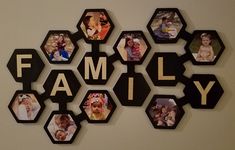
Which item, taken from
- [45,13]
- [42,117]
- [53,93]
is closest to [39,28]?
[45,13]

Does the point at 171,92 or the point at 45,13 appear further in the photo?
the point at 45,13

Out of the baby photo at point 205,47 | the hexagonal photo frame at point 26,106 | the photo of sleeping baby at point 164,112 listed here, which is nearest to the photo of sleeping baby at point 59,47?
the hexagonal photo frame at point 26,106

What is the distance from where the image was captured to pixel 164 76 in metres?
1.80

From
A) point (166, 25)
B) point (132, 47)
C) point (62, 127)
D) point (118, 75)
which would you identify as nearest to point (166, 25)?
point (166, 25)

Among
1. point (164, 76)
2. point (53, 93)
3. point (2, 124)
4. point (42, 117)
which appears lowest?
point (2, 124)

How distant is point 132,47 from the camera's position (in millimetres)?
1825

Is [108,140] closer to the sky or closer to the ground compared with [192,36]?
closer to the ground

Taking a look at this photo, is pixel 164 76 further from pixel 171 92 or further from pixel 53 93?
pixel 53 93

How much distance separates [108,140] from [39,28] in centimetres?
82

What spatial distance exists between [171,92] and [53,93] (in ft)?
2.37

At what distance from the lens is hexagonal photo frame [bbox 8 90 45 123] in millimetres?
1928

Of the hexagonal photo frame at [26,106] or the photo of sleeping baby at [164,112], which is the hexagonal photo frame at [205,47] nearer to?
the photo of sleeping baby at [164,112]

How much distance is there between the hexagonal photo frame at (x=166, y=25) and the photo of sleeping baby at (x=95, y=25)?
26 centimetres

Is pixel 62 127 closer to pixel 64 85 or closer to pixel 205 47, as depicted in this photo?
pixel 64 85
